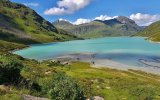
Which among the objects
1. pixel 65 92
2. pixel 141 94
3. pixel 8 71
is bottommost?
pixel 141 94

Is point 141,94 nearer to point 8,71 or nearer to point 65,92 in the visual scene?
point 65,92

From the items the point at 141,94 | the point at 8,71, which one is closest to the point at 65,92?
the point at 8,71

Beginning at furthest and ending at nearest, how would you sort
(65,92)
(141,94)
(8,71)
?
(141,94) < (8,71) < (65,92)

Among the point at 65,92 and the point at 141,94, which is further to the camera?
the point at 141,94

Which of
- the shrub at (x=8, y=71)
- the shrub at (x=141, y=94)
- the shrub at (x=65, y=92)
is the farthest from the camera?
the shrub at (x=141, y=94)

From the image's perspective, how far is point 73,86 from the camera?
3088 centimetres

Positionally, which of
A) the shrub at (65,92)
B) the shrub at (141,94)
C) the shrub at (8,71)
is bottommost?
the shrub at (141,94)

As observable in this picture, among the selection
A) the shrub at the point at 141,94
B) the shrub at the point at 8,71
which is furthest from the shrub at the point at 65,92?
the shrub at the point at 141,94

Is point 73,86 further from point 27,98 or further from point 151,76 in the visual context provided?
point 151,76

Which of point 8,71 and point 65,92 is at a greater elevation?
point 8,71

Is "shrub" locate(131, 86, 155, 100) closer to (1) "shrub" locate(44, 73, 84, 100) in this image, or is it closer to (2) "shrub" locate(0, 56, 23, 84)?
(1) "shrub" locate(44, 73, 84, 100)

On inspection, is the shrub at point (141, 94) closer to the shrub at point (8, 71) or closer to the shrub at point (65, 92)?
the shrub at point (65, 92)

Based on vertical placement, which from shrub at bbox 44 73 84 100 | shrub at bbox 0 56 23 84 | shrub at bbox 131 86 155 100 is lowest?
shrub at bbox 131 86 155 100

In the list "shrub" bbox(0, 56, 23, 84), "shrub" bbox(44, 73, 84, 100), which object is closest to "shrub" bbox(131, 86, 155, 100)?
"shrub" bbox(44, 73, 84, 100)
